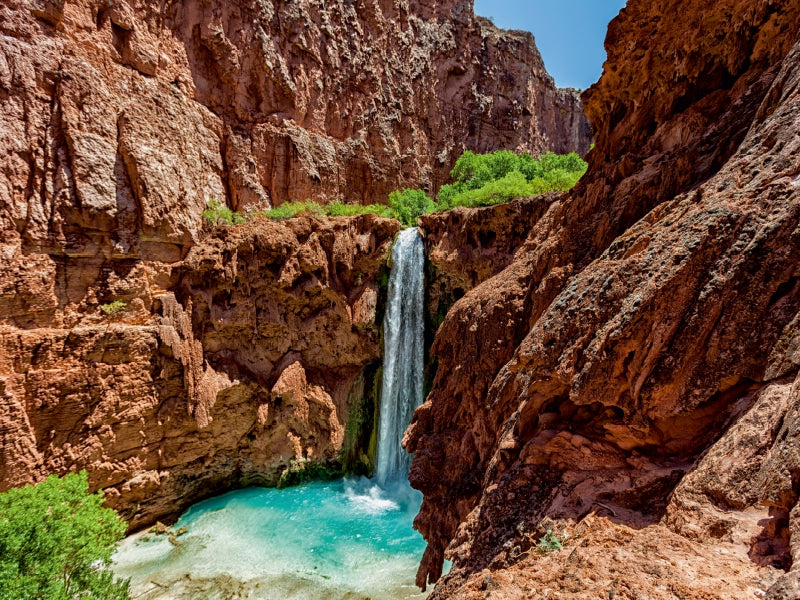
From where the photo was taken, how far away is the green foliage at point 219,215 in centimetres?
1462

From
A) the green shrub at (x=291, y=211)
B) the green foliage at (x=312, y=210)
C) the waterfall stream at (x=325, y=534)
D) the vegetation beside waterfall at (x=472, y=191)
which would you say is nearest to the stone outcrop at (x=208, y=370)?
the waterfall stream at (x=325, y=534)

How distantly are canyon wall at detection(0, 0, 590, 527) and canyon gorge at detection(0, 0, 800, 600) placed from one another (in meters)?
0.09

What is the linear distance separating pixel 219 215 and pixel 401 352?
9.47m

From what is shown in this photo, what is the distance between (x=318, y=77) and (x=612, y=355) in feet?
71.7

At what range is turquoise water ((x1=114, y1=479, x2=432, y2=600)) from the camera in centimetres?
948

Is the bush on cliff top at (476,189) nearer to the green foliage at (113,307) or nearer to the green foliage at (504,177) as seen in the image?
the green foliage at (504,177)

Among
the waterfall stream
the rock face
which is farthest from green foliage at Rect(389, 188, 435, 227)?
the rock face

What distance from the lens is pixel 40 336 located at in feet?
34.6

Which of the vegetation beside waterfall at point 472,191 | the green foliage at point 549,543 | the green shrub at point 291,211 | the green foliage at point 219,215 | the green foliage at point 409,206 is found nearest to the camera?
the green foliage at point 549,543

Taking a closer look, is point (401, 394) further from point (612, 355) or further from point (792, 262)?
point (792, 262)

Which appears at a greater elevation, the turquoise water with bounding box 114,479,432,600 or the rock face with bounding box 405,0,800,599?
the rock face with bounding box 405,0,800,599

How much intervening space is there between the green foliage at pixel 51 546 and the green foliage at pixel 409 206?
16.4 metres

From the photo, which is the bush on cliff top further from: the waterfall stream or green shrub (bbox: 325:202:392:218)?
the waterfall stream

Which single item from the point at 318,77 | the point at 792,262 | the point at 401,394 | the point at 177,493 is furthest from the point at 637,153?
the point at 318,77
